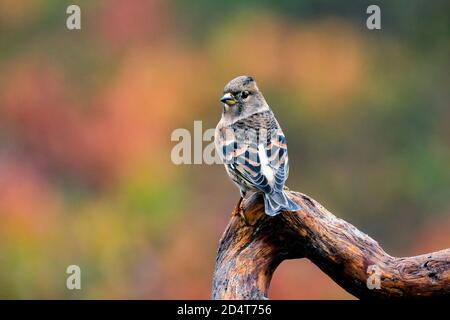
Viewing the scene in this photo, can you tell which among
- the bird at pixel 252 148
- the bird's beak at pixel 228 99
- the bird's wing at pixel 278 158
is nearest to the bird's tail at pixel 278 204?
the bird at pixel 252 148

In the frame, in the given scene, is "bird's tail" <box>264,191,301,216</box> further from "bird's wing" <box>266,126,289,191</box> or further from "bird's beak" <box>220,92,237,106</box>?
"bird's beak" <box>220,92,237,106</box>

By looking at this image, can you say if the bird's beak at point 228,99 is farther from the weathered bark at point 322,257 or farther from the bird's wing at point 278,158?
the weathered bark at point 322,257

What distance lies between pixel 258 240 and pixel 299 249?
0.78 ft

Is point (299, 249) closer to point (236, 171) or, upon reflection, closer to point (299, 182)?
point (236, 171)

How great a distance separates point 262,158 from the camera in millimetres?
5406

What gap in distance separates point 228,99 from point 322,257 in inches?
61.9

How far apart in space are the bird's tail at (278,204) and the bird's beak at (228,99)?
116cm

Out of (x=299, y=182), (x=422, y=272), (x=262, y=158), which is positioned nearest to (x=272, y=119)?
(x=262, y=158)

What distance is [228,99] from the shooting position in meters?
5.89

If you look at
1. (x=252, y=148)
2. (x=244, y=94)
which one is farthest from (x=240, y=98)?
(x=252, y=148)

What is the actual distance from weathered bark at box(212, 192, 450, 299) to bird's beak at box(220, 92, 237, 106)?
121cm
